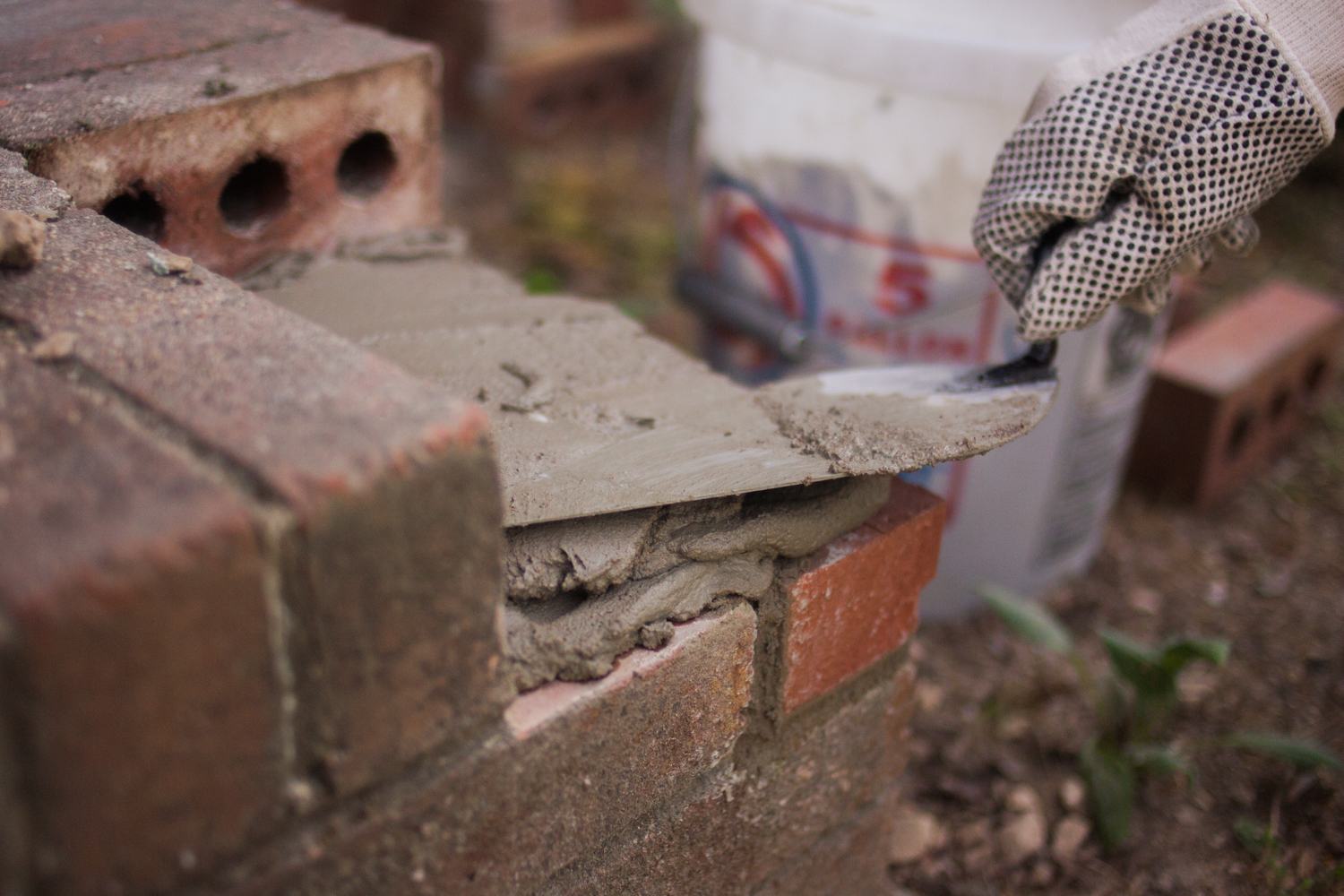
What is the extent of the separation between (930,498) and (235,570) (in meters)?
0.85

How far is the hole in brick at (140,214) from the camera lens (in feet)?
4.46

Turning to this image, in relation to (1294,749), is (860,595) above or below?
above

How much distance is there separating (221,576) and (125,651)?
0.07 meters

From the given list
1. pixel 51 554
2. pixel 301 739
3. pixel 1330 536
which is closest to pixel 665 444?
pixel 301 739

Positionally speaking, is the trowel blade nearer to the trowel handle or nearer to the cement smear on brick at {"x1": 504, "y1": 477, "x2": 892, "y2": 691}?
the cement smear on brick at {"x1": 504, "y1": 477, "x2": 892, "y2": 691}

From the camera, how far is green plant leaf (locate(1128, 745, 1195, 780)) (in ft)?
5.48

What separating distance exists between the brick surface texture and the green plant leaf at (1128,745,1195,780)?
1247mm

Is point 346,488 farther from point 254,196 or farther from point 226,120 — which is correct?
point 254,196

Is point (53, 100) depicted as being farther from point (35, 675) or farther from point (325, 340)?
point (35, 675)

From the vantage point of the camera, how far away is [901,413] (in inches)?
47.3

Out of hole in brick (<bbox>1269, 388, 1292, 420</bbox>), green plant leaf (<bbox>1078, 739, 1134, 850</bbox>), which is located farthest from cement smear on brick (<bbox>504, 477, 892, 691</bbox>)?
hole in brick (<bbox>1269, 388, 1292, 420</bbox>)

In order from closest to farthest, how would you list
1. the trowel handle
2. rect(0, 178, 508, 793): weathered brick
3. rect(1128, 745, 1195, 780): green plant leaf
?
rect(0, 178, 508, 793): weathered brick < rect(1128, 745, 1195, 780): green plant leaf < the trowel handle

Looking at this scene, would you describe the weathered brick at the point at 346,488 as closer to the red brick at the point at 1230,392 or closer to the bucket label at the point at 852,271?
the bucket label at the point at 852,271

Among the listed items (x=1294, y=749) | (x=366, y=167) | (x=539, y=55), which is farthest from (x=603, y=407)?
(x=539, y=55)
